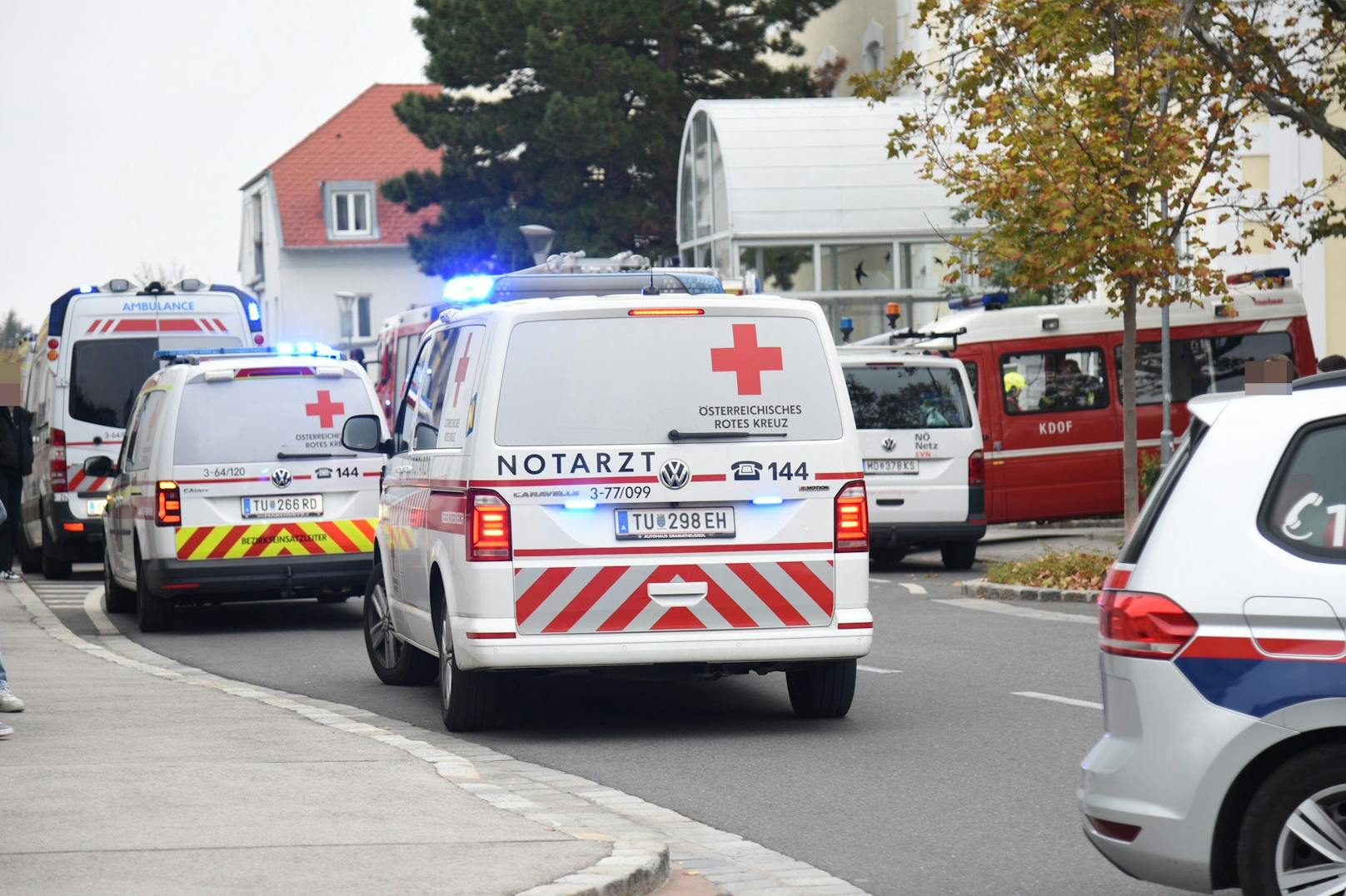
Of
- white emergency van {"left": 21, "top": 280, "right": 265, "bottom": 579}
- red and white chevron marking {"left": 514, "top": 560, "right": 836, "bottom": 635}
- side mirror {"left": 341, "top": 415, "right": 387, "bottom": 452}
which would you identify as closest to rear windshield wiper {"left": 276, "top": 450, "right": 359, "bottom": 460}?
side mirror {"left": 341, "top": 415, "right": 387, "bottom": 452}

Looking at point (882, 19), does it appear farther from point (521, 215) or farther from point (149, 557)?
point (149, 557)

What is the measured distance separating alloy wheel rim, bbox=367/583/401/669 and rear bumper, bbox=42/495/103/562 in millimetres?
10565

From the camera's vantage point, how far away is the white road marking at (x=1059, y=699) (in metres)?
11.1

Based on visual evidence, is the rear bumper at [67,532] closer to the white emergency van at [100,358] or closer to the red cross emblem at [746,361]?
the white emergency van at [100,358]

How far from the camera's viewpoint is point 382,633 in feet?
41.3

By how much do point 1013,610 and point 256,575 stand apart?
593 cm

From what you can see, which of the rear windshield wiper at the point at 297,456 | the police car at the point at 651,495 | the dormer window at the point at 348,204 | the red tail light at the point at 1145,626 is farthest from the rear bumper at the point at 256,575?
the dormer window at the point at 348,204

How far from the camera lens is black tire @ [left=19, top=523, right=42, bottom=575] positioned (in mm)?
25797

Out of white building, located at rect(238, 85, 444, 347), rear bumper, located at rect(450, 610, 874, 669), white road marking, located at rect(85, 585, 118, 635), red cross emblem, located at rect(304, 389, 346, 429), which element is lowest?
white road marking, located at rect(85, 585, 118, 635)

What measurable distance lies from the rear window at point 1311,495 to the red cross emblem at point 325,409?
11388 mm

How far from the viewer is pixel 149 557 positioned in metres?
16.1

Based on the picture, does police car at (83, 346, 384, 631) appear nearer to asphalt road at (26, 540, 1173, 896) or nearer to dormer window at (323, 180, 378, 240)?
asphalt road at (26, 540, 1173, 896)

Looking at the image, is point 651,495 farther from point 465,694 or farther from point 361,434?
point 361,434

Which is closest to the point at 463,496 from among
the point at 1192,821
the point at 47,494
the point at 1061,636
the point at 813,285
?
the point at 1192,821
